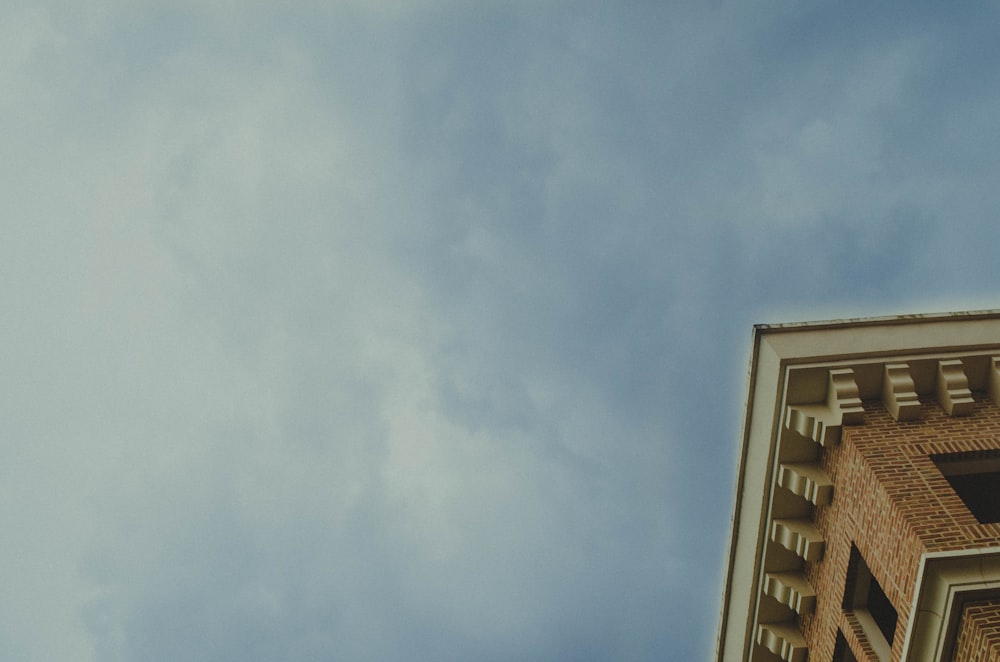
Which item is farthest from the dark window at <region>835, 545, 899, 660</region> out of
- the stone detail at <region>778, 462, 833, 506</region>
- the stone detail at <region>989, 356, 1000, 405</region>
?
the stone detail at <region>989, 356, 1000, 405</region>

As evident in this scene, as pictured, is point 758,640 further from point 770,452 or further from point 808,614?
point 770,452

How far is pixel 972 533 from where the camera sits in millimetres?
12156

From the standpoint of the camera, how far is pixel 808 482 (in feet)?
50.1

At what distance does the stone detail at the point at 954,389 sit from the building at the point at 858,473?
3 centimetres

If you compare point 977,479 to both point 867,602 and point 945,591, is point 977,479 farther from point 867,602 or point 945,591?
point 945,591

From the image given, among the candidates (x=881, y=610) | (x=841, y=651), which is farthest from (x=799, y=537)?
(x=841, y=651)

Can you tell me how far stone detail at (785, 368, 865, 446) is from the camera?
1466cm

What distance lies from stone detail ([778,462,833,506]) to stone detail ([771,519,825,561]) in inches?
23.8

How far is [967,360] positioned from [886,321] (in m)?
1.59

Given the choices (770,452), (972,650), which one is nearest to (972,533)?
(972,650)

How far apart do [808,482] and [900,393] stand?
239 centimetres

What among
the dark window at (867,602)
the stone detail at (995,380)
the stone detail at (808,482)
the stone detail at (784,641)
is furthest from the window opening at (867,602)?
the stone detail at (995,380)

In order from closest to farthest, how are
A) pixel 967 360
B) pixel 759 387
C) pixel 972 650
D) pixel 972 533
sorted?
pixel 972 650 → pixel 972 533 → pixel 967 360 → pixel 759 387

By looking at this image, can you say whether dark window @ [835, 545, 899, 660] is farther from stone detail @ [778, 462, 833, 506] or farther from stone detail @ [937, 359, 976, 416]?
stone detail @ [937, 359, 976, 416]
